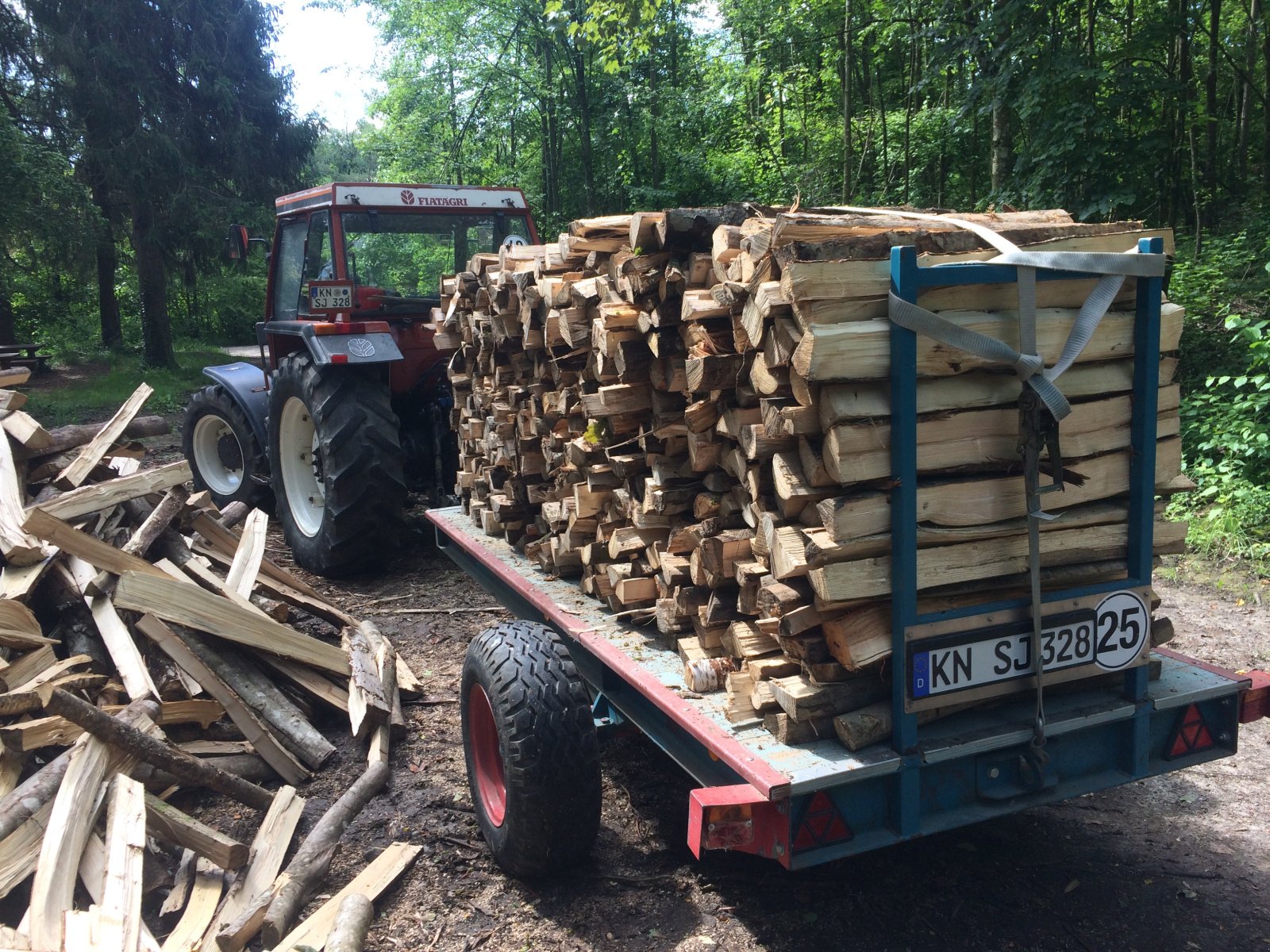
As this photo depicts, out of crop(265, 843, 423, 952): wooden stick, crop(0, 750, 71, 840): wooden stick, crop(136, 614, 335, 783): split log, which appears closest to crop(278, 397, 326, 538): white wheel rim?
crop(136, 614, 335, 783): split log

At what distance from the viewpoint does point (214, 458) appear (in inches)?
336

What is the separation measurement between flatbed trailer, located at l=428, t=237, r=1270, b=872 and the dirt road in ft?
0.92

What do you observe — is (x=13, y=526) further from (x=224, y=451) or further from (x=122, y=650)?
(x=224, y=451)

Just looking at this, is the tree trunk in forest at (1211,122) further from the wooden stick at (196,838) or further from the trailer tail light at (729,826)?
the wooden stick at (196,838)

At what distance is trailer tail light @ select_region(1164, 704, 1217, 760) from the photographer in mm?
2803

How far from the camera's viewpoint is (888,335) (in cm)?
240

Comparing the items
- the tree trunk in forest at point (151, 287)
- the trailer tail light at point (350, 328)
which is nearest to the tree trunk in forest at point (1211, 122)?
the trailer tail light at point (350, 328)

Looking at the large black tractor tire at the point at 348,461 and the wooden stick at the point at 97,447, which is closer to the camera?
the wooden stick at the point at 97,447

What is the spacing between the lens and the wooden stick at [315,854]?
2869 mm

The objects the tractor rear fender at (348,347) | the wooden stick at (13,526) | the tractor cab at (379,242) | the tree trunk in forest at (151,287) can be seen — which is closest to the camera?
the wooden stick at (13,526)

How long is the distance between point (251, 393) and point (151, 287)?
1278cm

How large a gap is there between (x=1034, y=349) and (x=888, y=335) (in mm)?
385

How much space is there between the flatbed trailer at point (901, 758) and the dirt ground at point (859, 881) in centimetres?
47

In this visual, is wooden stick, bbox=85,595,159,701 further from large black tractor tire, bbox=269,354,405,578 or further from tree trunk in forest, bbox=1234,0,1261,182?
tree trunk in forest, bbox=1234,0,1261,182
